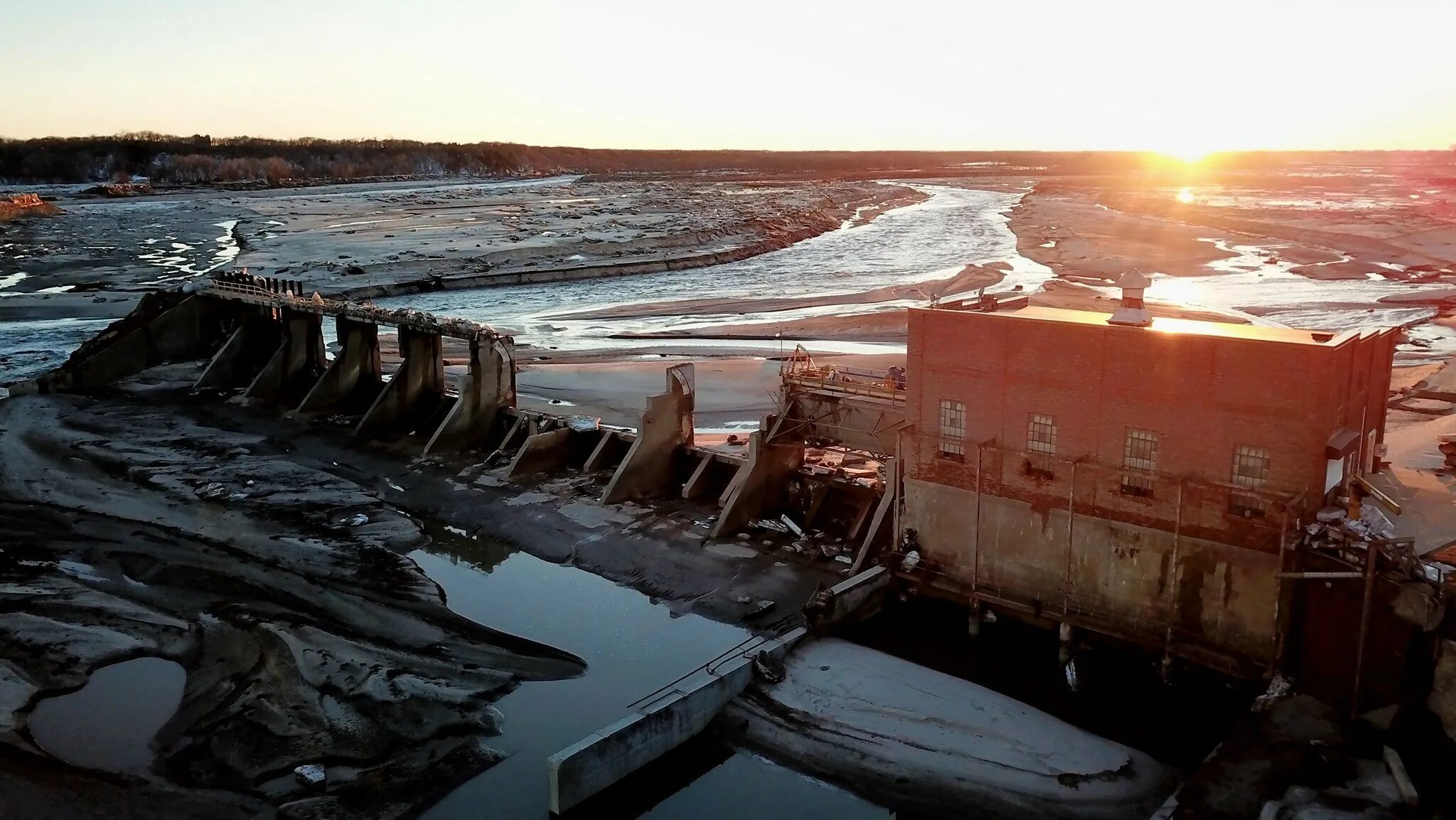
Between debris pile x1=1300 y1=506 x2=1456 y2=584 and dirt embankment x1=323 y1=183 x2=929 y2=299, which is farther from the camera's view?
dirt embankment x1=323 y1=183 x2=929 y2=299

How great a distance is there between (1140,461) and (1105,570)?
235 centimetres

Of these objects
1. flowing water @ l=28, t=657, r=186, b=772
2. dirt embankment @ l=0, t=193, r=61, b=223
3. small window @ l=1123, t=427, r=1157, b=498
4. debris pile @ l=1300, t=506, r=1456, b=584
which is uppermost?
dirt embankment @ l=0, t=193, r=61, b=223

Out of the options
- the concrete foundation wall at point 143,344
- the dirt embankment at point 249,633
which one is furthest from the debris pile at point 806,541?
the concrete foundation wall at point 143,344

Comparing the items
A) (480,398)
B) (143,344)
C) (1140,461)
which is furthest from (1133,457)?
(143,344)

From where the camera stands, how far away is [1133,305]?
67.6ft

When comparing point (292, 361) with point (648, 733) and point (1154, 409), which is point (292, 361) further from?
point (1154, 409)

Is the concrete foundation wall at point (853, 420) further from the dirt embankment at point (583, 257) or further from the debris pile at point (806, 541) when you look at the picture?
the dirt embankment at point (583, 257)

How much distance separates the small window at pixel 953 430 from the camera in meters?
22.3

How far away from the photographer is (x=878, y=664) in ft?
68.9

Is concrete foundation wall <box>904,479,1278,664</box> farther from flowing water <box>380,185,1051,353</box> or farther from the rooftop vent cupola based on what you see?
flowing water <box>380,185,1051,353</box>

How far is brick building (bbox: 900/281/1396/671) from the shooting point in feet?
60.3

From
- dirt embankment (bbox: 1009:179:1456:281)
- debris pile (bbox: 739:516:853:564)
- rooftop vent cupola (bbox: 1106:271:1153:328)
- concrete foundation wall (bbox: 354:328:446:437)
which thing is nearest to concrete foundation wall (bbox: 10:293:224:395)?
concrete foundation wall (bbox: 354:328:446:437)

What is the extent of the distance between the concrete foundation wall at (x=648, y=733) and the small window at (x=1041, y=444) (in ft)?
20.2

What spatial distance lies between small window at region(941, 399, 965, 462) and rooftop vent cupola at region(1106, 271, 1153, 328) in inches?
138
